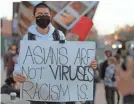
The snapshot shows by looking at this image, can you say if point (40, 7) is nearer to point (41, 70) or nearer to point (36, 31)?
point (36, 31)

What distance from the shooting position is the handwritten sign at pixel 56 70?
440cm

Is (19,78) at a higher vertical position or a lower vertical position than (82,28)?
lower

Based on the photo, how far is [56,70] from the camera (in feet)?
14.7

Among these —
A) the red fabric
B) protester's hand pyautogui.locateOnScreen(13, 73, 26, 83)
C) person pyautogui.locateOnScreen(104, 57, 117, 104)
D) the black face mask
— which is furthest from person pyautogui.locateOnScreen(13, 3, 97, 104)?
person pyautogui.locateOnScreen(104, 57, 117, 104)

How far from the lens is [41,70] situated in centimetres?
445

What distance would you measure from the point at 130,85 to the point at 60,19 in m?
12.7

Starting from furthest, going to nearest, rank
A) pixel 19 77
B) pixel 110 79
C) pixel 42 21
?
pixel 110 79
pixel 42 21
pixel 19 77

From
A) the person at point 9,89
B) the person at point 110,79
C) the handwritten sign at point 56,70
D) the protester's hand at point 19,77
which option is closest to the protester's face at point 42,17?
the handwritten sign at point 56,70

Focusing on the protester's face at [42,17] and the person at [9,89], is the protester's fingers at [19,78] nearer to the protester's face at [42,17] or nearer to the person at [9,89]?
the protester's face at [42,17]

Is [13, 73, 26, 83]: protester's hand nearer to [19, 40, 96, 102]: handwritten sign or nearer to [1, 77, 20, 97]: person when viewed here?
[19, 40, 96, 102]: handwritten sign

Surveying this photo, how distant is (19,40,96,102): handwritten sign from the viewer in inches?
173

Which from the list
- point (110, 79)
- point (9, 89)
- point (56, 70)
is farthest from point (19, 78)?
point (110, 79)

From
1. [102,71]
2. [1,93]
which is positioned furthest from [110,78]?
[1,93]

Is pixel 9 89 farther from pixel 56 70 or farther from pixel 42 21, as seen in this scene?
pixel 42 21
